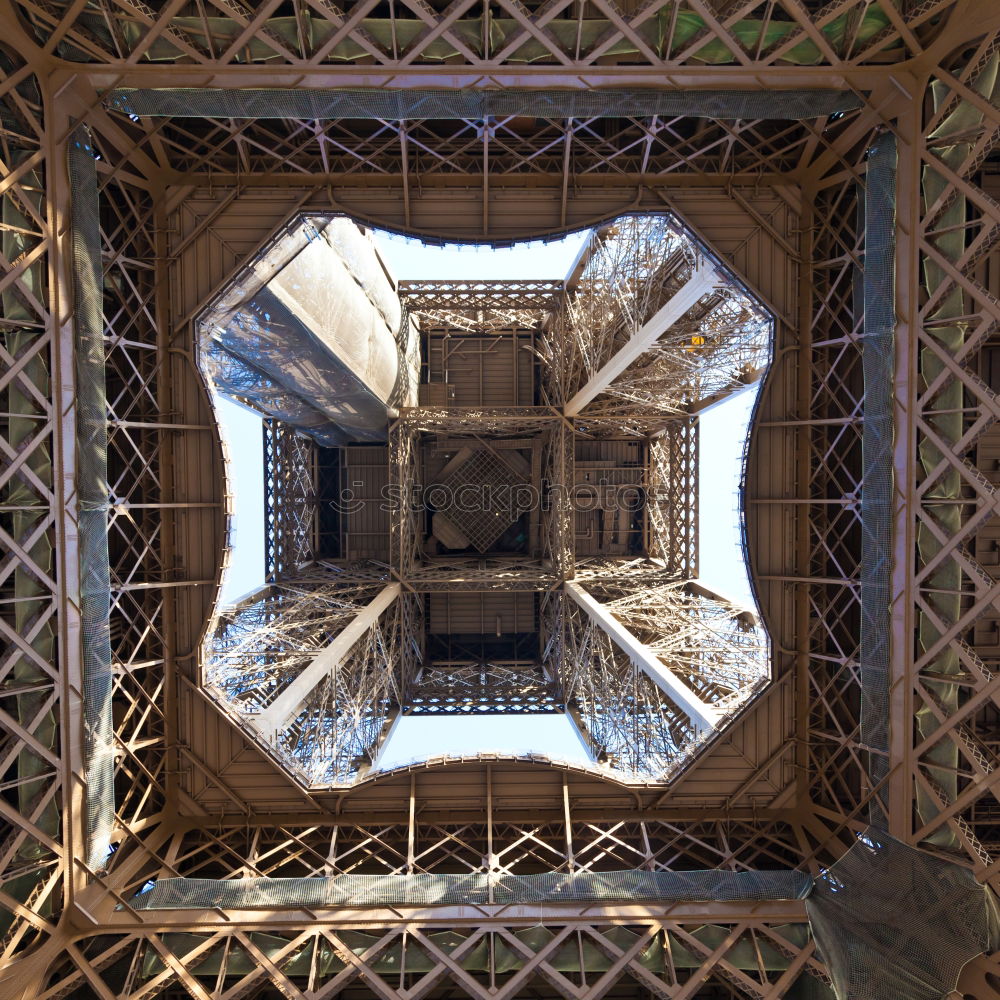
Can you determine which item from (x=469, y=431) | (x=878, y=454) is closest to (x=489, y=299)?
(x=469, y=431)

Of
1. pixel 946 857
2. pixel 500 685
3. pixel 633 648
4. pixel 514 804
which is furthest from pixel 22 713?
pixel 500 685

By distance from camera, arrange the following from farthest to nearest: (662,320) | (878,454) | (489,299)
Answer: (489,299) < (662,320) < (878,454)

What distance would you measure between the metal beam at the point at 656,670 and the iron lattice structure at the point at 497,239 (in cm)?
82

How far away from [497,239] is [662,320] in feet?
13.2

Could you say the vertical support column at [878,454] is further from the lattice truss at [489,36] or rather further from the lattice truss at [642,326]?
the lattice truss at [642,326]

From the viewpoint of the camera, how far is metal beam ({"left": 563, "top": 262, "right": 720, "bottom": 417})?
435 inches

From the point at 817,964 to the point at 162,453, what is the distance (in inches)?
570

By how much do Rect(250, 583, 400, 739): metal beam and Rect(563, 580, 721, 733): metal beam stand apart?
22.2 ft

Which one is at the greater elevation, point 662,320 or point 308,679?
point 662,320

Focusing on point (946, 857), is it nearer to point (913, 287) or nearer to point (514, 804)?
point (514, 804)

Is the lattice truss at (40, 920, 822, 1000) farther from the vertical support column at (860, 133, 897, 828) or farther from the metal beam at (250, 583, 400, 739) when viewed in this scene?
the metal beam at (250, 583, 400, 739)

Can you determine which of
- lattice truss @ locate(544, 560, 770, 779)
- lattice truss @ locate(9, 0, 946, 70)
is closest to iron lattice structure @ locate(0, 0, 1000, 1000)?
lattice truss @ locate(9, 0, 946, 70)

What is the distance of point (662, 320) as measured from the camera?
12.3 meters

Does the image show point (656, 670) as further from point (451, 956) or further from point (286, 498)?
point (286, 498)
